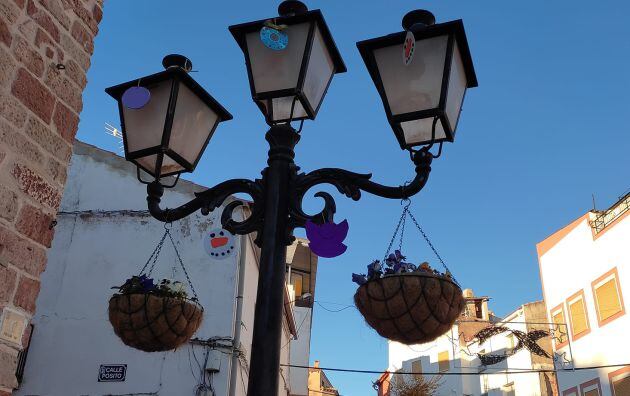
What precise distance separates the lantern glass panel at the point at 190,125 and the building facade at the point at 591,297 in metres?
15.2

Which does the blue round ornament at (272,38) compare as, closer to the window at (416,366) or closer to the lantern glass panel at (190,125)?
the lantern glass panel at (190,125)

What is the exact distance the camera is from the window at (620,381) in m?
15.9

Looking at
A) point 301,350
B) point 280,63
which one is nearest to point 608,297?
point 301,350

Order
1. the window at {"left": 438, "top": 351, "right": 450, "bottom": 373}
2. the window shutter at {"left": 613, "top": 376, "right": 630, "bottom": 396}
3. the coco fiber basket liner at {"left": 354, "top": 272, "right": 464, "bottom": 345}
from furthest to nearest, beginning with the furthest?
the window at {"left": 438, "top": 351, "right": 450, "bottom": 373} < the window shutter at {"left": 613, "top": 376, "right": 630, "bottom": 396} < the coco fiber basket liner at {"left": 354, "top": 272, "right": 464, "bottom": 345}

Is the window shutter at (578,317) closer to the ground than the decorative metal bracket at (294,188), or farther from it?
farther from it

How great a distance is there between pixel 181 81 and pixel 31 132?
38.6 inches

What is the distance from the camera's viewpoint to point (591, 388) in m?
17.3

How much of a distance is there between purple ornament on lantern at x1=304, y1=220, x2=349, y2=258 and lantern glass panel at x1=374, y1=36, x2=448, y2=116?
67 cm

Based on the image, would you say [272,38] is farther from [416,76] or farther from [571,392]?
[571,392]

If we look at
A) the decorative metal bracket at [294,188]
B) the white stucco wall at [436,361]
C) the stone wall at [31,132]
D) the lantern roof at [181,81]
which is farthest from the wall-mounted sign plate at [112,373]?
the white stucco wall at [436,361]

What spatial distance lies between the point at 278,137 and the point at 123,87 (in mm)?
1026

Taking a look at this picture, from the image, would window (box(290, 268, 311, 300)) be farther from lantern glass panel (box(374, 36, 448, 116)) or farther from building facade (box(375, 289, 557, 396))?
lantern glass panel (box(374, 36, 448, 116))

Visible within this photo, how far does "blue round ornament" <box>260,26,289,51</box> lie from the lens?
3.27 metres

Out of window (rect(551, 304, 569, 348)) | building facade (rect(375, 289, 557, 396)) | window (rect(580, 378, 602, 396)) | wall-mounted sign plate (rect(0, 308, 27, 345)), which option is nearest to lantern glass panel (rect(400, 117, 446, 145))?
wall-mounted sign plate (rect(0, 308, 27, 345))
